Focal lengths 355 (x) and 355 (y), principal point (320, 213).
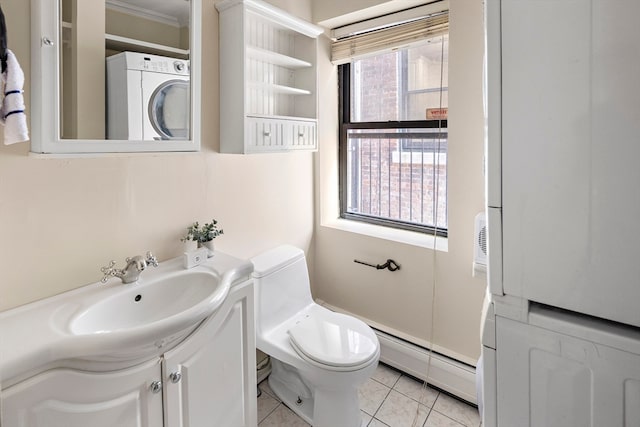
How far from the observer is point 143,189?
149cm

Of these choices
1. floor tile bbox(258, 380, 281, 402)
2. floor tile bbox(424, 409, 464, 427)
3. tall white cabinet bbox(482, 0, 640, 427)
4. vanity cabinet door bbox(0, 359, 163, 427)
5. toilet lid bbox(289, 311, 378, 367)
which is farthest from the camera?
floor tile bbox(258, 380, 281, 402)

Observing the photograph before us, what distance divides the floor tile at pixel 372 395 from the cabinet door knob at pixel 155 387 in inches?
43.7

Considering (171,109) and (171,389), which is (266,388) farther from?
(171,109)

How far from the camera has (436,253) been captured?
77.3 inches

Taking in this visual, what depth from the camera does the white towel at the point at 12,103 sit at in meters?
0.95

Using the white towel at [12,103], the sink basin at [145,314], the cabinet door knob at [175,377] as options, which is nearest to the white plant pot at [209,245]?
the sink basin at [145,314]

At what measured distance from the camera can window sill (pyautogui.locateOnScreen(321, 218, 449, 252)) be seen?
2.02 meters

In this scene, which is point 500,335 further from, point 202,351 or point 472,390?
point 472,390

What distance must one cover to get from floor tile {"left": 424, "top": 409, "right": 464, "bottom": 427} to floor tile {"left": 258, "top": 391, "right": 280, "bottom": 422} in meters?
0.79

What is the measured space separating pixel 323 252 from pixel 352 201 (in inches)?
16.8

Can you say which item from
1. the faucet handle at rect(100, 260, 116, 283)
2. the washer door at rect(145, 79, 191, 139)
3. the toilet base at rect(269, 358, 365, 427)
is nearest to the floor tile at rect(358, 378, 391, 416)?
the toilet base at rect(269, 358, 365, 427)

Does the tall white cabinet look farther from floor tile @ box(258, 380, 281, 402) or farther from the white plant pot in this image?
floor tile @ box(258, 380, 281, 402)

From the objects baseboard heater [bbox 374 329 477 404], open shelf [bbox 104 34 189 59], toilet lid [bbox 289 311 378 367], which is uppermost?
open shelf [bbox 104 34 189 59]

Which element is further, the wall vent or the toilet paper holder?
the toilet paper holder
